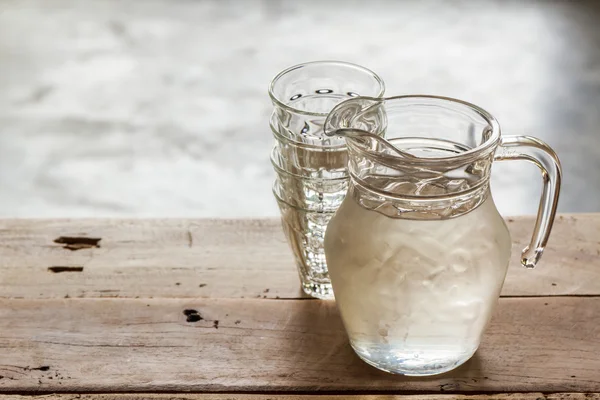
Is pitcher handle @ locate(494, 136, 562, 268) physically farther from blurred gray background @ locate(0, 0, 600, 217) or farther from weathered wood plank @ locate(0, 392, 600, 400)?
blurred gray background @ locate(0, 0, 600, 217)

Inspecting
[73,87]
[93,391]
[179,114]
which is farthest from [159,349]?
[73,87]

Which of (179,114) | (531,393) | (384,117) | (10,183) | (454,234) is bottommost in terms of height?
(531,393)

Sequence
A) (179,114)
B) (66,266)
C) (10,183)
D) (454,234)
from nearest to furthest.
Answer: (454,234)
(66,266)
(10,183)
(179,114)

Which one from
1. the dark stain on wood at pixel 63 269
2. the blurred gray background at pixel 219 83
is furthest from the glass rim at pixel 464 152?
the blurred gray background at pixel 219 83

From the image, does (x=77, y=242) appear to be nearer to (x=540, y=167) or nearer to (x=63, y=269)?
(x=63, y=269)

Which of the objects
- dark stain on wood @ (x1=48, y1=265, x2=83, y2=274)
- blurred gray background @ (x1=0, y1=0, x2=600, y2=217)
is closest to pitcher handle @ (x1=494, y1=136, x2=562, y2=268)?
dark stain on wood @ (x1=48, y1=265, x2=83, y2=274)

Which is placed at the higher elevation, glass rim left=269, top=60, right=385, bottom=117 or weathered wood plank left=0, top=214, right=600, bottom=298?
glass rim left=269, top=60, right=385, bottom=117

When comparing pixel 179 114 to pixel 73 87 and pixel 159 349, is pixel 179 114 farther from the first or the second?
pixel 159 349

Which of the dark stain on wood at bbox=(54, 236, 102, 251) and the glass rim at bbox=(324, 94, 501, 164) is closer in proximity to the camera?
the glass rim at bbox=(324, 94, 501, 164)
